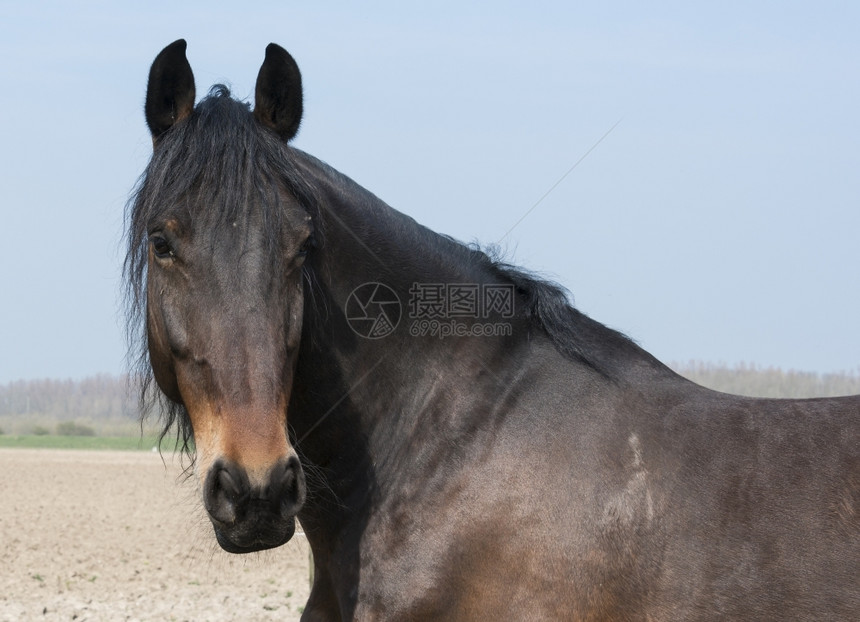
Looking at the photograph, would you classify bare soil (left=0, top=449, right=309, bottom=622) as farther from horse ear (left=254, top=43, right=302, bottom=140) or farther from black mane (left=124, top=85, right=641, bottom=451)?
horse ear (left=254, top=43, right=302, bottom=140)

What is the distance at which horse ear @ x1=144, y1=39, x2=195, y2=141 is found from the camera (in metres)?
3.67

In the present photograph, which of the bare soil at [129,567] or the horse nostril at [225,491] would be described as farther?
the bare soil at [129,567]

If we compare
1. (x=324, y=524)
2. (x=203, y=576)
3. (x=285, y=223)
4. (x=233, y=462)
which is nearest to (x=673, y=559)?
(x=324, y=524)

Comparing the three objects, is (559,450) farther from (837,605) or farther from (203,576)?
(203,576)

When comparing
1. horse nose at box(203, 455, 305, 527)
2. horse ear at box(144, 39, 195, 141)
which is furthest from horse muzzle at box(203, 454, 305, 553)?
horse ear at box(144, 39, 195, 141)

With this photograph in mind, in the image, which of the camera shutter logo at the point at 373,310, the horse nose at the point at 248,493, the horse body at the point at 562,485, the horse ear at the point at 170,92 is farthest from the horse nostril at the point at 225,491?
the horse ear at the point at 170,92

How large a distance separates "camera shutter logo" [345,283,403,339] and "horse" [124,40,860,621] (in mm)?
13

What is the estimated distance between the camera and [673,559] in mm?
3410

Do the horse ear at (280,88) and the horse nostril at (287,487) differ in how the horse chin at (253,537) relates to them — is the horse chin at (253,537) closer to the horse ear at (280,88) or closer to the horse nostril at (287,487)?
the horse nostril at (287,487)

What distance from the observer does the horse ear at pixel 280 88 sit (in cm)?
379

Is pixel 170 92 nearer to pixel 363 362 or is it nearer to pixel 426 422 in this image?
pixel 363 362
